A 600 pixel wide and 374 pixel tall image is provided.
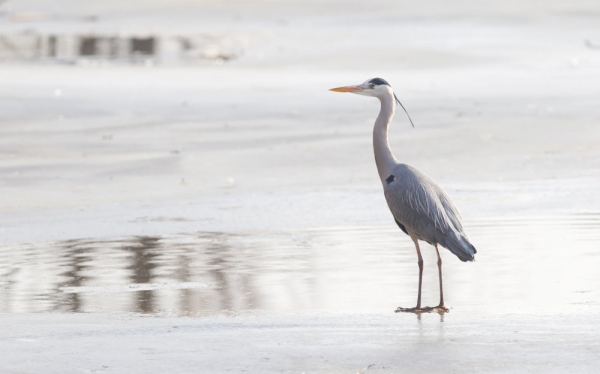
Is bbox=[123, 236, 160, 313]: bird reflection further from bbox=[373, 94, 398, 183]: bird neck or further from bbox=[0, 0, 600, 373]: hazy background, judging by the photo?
bbox=[373, 94, 398, 183]: bird neck

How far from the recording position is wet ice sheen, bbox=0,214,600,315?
27.1ft

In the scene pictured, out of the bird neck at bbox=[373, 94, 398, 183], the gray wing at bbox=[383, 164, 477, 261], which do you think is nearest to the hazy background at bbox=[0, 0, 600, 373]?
the gray wing at bbox=[383, 164, 477, 261]

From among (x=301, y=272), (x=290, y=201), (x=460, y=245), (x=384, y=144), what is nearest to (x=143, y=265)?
(x=301, y=272)

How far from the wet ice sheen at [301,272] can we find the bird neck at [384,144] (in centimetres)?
80

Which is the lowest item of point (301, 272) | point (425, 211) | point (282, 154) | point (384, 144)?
point (301, 272)

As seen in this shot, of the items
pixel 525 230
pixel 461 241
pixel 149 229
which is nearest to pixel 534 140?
pixel 525 230

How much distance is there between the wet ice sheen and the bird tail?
1.05ft

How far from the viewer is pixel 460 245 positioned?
8.31 m

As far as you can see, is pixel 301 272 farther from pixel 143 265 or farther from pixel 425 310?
pixel 425 310

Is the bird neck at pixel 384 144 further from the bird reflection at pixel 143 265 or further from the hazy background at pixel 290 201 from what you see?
the bird reflection at pixel 143 265

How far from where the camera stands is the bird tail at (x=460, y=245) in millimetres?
8258

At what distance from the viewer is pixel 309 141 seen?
54.0ft

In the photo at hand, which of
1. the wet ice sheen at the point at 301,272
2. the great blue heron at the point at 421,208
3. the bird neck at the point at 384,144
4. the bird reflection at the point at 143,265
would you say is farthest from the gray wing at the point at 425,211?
the bird reflection at the point at 143,265

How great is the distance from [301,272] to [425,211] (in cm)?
122
